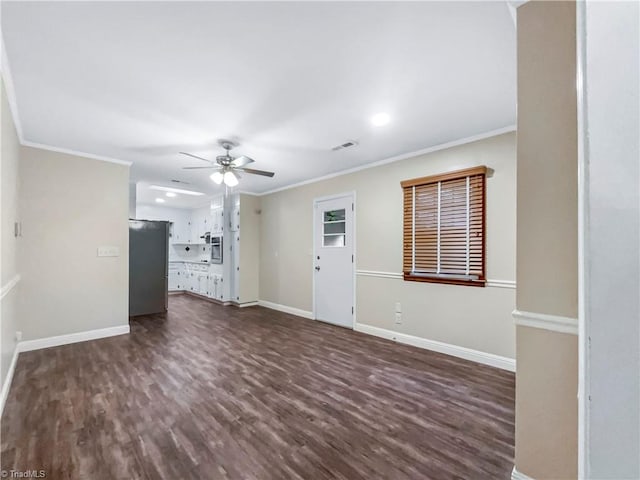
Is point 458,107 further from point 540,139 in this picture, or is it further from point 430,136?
point 540,139

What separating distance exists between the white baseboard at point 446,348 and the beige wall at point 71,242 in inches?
149

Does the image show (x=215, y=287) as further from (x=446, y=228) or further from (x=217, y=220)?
(x=446, y=228)

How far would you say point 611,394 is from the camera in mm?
497

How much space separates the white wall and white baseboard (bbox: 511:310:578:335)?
1078 mm

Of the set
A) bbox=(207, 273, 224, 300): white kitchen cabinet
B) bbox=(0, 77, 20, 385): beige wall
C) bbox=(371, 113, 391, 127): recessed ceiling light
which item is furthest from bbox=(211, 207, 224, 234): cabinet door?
bbox=(371, 113, 391, 127): recessed ceiling light

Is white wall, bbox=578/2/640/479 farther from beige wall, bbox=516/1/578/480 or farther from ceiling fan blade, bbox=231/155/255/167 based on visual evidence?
ceiling fan blade, bbox=231/155/255/167

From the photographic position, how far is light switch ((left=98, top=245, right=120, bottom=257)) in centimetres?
411

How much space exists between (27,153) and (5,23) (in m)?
2.61

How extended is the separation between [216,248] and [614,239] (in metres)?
7.38

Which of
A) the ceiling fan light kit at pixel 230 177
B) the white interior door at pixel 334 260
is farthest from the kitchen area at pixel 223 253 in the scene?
the ceiling fan light kit at pixel 230 177

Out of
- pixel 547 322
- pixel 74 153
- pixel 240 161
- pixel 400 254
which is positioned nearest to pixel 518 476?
pixel 547 322

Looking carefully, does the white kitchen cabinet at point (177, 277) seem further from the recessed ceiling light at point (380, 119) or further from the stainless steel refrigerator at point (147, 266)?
the recessed ceiling light at point (380, 119)

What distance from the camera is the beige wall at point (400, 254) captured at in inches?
122

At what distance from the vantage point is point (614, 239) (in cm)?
49
